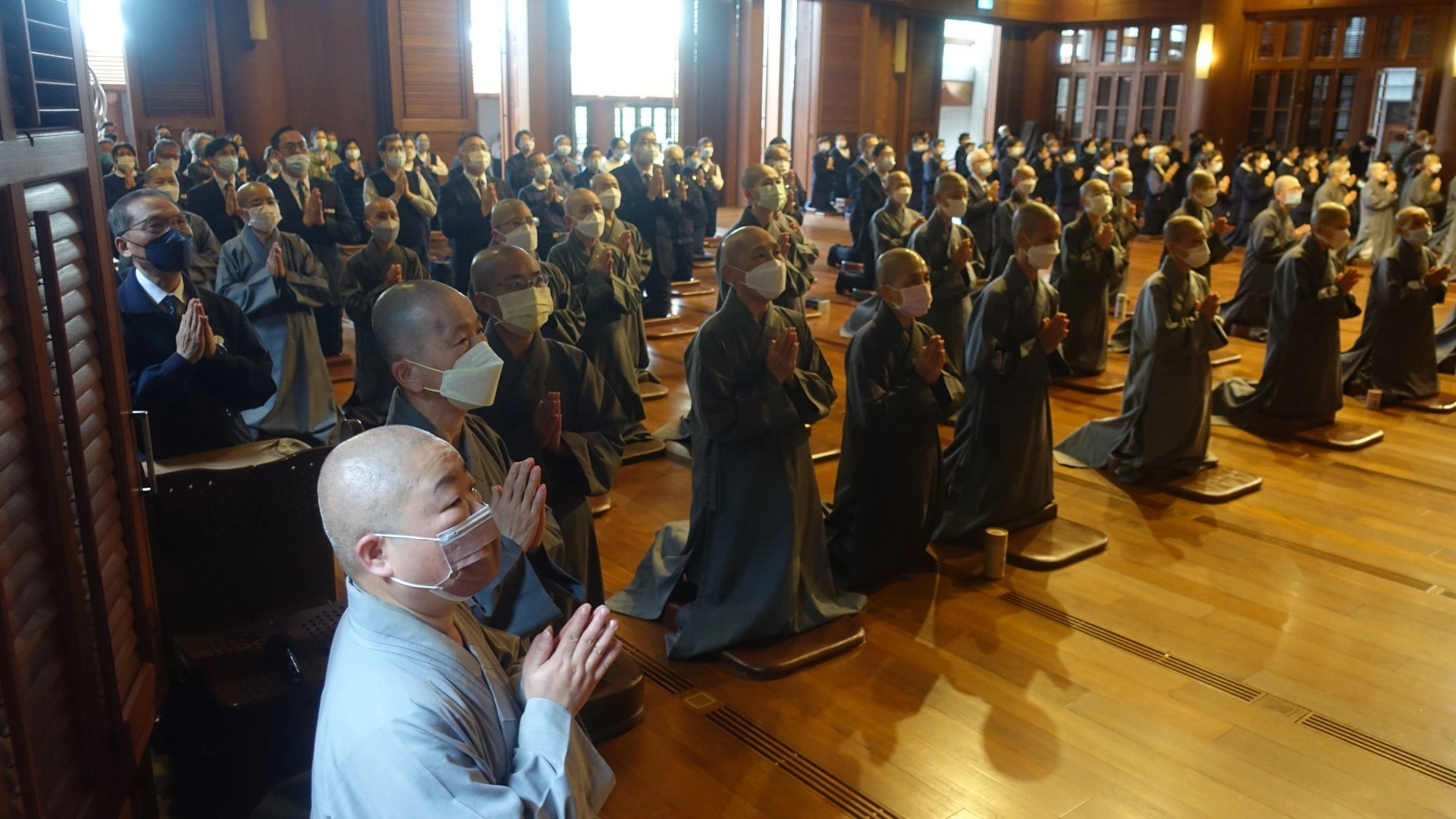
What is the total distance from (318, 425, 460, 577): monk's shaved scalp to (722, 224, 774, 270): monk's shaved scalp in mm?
2758

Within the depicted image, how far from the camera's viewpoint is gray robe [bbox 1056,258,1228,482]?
6328 millimetres

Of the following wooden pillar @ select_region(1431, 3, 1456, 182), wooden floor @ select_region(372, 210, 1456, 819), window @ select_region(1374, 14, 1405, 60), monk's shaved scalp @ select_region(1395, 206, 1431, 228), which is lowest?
wooden floor @ select_region(372, 210, 1456, 819)

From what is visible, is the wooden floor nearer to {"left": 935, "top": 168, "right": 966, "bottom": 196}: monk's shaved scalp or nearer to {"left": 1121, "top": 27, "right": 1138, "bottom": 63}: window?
{"left": 935, "top": 168, "right": 966, "bottom": 196}: monk's shaved scalp

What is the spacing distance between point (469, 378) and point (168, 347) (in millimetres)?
1860

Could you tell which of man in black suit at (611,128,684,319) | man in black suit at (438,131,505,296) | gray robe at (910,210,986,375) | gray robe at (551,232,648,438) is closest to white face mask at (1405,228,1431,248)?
gray robe at (910,210,986,375)

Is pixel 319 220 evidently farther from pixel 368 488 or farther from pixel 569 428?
pixel 368 488

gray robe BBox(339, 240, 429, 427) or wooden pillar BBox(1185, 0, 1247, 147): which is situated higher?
wooden pillar BBox(1185, 0, 1247, 147)

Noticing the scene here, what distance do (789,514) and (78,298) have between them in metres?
2.61

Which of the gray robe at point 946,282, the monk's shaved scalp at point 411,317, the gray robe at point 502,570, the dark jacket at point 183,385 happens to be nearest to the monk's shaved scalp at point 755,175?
the gray robe at point 946,282

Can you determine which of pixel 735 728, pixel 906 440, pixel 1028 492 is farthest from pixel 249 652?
pixel 1028 492

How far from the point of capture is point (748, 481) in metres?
4.37

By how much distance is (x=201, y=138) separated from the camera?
42.9 ft

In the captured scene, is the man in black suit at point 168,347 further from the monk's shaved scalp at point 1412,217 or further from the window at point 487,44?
the window at point 487,44

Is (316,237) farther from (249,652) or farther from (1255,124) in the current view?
(1255,124)
